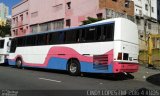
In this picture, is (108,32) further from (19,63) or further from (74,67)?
(19,63)

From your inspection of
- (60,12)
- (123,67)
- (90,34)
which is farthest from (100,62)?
(60,12)

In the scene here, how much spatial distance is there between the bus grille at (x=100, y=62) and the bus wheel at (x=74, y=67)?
1644mm

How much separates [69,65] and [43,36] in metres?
3.93

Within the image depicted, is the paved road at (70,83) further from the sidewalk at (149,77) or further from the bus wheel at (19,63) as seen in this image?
the bus wheel at (19,63)

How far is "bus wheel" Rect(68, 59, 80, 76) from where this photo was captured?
62.1 feet

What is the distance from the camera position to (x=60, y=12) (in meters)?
53.6

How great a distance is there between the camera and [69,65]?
19.7 m

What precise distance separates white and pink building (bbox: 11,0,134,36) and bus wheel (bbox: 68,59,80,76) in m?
24.2

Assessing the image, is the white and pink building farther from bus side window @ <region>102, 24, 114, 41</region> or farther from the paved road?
the paved road

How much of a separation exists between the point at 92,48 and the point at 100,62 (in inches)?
40.8

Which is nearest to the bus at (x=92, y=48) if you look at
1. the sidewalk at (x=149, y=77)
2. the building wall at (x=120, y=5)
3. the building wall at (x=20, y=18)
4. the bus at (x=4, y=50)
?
the sidewalk at (x=149, y=77)

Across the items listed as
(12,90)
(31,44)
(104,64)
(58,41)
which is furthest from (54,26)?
(12,90)

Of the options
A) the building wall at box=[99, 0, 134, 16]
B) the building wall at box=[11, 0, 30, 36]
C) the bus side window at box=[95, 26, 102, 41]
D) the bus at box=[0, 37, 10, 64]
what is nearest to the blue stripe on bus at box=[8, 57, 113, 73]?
the bus side window at box=[95, 26, 102, 41]

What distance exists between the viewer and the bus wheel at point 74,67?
18.9 meters
